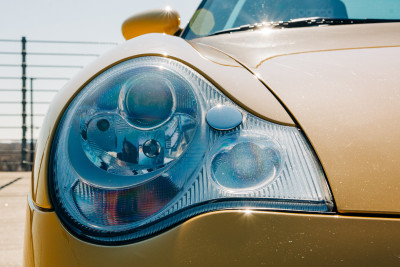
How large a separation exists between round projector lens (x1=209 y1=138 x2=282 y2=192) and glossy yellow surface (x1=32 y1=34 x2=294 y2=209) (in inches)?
2.3

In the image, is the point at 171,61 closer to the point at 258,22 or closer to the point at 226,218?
the point at 226,218

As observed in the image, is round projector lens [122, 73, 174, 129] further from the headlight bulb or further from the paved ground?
the paved ground

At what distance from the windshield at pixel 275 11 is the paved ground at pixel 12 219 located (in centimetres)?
149

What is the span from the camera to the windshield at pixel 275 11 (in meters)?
1.49

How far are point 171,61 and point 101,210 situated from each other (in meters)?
0.31

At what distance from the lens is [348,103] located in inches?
30.0

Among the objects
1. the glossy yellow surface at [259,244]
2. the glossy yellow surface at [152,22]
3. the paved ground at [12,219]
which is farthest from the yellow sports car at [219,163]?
the paved ground at [12,219]

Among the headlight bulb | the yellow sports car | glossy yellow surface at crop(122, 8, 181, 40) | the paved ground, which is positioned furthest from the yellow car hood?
the paved ground

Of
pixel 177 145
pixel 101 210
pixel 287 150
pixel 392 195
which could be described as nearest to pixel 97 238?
pixel 101 210

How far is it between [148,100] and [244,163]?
0.20 m

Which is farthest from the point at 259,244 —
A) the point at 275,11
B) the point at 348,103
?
the point at 275,11

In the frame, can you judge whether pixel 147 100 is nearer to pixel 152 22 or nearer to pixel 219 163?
pixel 219 163

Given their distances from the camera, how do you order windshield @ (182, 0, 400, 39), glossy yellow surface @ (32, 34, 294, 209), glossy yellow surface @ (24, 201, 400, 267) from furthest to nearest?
windshield @ (182, 0, 400, 39)
glossy yellow surface @ (32, 34, 294, 209)
glossy yellow surface @ (24, 201, 400, 267)

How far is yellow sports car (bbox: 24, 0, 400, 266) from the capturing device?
0.64 m
